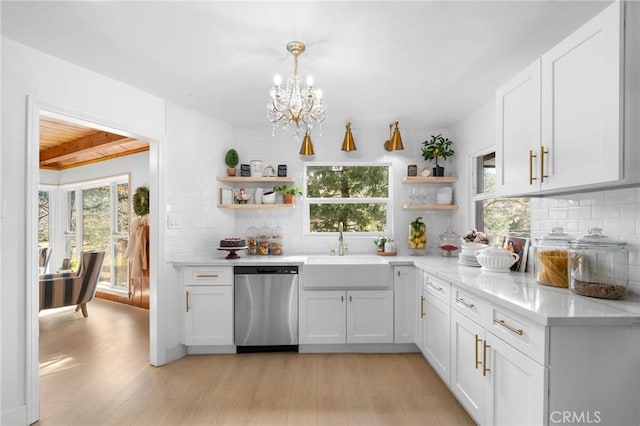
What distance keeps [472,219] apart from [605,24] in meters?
2.25

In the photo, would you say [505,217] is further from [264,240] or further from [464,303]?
[264,240]

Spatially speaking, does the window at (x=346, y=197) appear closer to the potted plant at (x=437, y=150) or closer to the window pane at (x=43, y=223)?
the potted plant at (x=437, y=150)

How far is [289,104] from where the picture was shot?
7.47ft

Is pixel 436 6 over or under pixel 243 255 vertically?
over

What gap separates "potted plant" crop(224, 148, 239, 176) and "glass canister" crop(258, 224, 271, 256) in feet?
2.40

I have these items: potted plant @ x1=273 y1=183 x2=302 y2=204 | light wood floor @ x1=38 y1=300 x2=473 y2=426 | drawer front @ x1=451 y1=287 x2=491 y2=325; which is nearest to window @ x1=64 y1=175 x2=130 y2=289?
light wood floor @ x1=38 y1=300 x2=473 y2=426

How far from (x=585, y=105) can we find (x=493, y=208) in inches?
67.7

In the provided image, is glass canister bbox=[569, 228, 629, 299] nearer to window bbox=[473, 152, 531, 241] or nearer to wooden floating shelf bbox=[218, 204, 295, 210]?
window bbox=[473, 152, 531, 241]

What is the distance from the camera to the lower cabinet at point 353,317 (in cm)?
326

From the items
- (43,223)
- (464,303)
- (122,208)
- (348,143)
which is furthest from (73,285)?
(464,303)

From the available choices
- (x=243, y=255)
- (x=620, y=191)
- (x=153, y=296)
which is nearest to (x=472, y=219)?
(x=620, y=191)

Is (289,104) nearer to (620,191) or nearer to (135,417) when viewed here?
(620,191)

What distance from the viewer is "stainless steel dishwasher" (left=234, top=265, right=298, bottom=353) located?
10.8ft

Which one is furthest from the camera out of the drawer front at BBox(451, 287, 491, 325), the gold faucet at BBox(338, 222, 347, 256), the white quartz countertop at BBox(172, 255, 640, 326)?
the gold faucet at BBox(338, 222, 347, 256)
